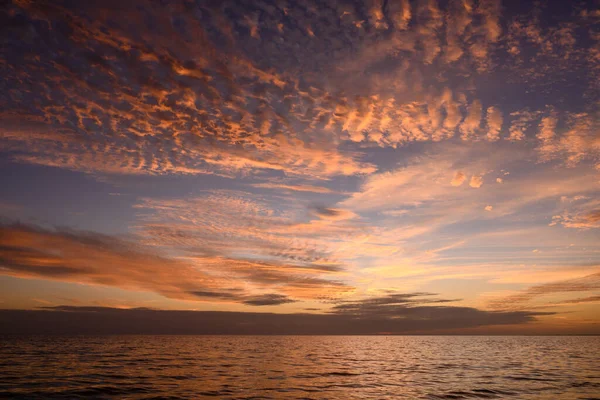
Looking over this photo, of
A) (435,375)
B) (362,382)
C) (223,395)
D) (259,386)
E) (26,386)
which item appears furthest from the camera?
(435,375)

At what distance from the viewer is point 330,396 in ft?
87.8

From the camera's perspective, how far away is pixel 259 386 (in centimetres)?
3027

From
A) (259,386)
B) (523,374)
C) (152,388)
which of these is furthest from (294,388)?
(523,374)

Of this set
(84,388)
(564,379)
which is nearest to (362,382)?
(564,379)

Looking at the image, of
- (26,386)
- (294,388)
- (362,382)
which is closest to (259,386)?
(294,388)

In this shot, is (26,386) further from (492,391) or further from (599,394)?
(599,394)

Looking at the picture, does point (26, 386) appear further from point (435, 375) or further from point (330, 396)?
point (435, 375)

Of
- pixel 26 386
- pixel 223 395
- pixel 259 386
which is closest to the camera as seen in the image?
pixel 223 395

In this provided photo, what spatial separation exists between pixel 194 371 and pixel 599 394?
36812 millimetres

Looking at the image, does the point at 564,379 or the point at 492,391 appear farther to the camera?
the point at 564,379

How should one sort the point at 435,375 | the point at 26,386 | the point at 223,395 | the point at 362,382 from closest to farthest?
the point at 223,395
the point at 26,386
the point at 362,382
the point at 435,375

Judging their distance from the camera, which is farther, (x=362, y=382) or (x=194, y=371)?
(x=194, y=371)

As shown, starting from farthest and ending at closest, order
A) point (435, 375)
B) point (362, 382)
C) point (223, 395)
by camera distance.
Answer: point (435, 375), point (362, 382), point (223, 395)

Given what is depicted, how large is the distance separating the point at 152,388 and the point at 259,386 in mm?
8519
